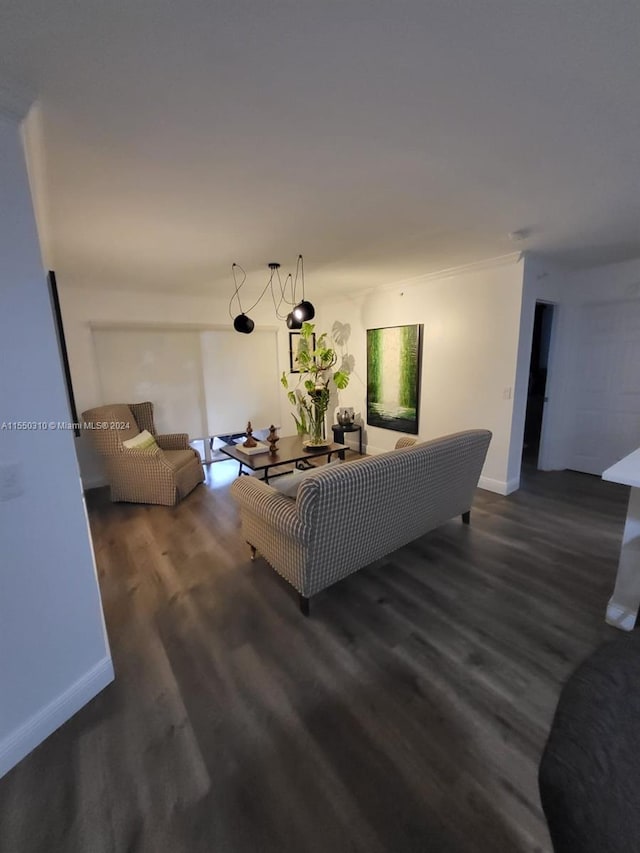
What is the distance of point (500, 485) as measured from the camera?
379cm

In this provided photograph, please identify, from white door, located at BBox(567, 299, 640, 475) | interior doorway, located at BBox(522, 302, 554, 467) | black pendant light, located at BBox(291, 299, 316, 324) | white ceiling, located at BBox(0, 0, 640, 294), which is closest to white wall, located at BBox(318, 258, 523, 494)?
white ceiling, located at BBox(0, 0, 640, 294)

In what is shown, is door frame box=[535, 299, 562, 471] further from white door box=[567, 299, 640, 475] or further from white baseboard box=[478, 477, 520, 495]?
white baseboard box=[478, 477, 520, 495]

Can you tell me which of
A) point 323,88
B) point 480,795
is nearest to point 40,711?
point 480,795

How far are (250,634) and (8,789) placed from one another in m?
1.03

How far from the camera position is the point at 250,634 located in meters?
1.96

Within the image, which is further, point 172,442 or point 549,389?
point 549,389

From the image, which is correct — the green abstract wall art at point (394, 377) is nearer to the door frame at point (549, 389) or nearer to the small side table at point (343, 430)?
the small side table at point (343, 430)

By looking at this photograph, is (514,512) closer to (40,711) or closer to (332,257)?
(332,257)

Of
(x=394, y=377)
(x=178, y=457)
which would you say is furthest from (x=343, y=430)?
(x=178, y=457)

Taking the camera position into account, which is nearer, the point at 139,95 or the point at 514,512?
the point at 139,95

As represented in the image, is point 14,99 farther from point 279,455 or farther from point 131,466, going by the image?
point 279,455

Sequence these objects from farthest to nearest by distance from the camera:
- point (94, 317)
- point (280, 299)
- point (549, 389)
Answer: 1. point (280, 299)
2. point (549, 389)
3. point (94, 317)

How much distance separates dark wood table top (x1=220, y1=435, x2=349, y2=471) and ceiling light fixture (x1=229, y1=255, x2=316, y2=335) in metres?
1.36

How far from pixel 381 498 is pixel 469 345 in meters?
Answer: 2.52
